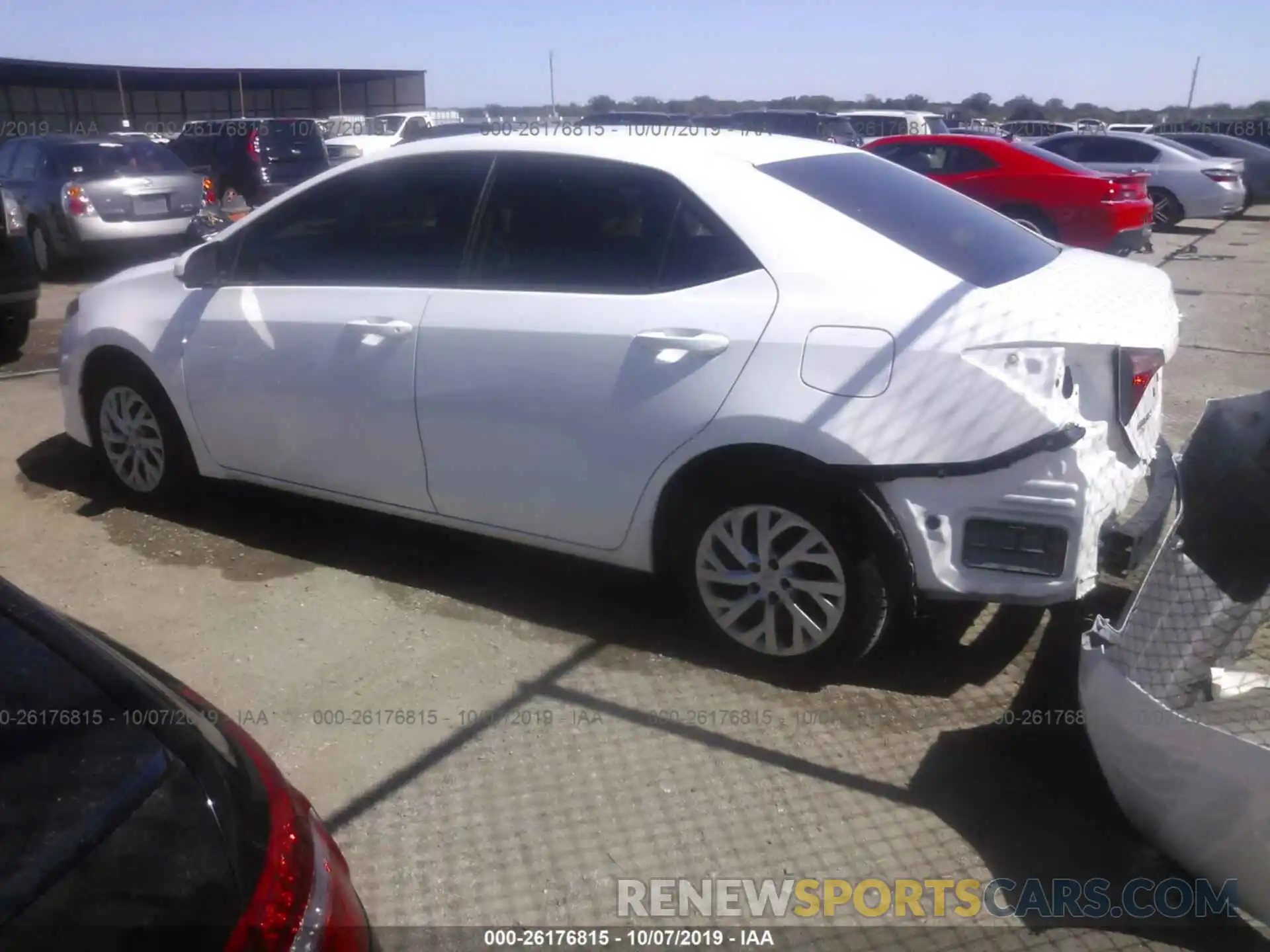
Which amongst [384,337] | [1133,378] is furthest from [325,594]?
[1133,378]

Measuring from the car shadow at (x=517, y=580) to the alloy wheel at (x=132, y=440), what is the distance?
0.18 m

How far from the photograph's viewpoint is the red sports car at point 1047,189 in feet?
40.8

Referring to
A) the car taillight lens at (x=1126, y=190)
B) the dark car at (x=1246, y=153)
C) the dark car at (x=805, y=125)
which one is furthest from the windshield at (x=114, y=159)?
the dark car at (x=1246, y=153)

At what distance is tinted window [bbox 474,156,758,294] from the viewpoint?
3.75 metres

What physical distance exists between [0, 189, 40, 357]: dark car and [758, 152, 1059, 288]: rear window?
640 centimetres

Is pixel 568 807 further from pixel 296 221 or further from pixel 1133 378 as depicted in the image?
pixel 296 221

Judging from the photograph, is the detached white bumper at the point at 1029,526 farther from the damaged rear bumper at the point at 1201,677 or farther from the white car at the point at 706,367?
the damaged rear bumper at the point at 1201,677

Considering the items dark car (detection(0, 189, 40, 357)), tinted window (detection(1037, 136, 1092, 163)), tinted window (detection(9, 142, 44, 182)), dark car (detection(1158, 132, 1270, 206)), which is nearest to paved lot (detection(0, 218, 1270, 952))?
dark car (detection(0, 189, 40, 357))

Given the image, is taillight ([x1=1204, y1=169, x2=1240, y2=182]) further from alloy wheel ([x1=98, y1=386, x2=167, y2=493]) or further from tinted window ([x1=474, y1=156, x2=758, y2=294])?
alloy wheel ([x1=98, y1=386, x2=167, y2=493])

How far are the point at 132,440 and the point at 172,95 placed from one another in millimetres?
40294

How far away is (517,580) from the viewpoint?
15.0 feet

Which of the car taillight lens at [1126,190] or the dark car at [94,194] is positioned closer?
the dark car at [94,194]

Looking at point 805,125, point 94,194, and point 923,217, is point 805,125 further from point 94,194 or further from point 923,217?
point 923,217

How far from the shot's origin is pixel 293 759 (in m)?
3.41
